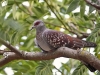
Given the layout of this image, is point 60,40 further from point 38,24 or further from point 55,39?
point 38,24

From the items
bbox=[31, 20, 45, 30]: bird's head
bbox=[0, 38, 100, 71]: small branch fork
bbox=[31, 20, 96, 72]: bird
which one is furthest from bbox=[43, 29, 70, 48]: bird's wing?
bbox=[0, 38, 100, 71]: small branch fork

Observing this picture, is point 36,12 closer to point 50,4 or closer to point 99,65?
point 50,4

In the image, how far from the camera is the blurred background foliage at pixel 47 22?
3.43m

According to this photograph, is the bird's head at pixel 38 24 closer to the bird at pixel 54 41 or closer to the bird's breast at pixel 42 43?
the bird at pixel 54 41

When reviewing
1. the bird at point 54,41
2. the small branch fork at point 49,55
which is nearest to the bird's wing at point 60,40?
the bird at point 54,41

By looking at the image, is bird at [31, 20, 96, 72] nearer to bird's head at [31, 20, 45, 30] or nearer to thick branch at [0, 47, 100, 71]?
bird's head at [31, 20, 45, 30]

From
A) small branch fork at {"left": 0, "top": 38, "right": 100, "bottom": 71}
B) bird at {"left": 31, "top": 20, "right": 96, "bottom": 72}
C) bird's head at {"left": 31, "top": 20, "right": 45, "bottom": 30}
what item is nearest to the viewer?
small branch fork at {"left": 0, "top": 38, "right": 100, "bottom": 71}

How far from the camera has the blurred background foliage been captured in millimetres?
3432

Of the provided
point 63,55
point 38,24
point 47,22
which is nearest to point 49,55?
point 63,55

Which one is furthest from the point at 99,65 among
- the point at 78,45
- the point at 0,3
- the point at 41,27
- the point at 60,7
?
the point at 60,7

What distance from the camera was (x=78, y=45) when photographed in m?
3.31

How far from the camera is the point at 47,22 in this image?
165 inches

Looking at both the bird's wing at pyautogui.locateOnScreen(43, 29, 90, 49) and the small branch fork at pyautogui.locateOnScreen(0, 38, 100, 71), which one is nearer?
the small branch fork at pyautogui.locateOnScreen(0, 38, 100, 71)

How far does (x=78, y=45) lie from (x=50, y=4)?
84 cm
